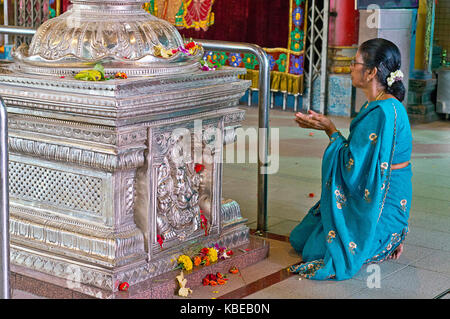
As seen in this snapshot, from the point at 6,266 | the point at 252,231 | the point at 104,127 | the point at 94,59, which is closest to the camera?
the point at 6,266

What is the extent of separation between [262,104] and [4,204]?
6.79ft

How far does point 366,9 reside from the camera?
7789 mm

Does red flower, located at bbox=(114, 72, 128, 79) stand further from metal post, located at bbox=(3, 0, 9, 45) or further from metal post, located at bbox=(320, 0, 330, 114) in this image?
metal post, located at bbox=(3, 0, 9, 45)

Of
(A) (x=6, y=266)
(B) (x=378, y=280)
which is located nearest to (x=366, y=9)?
(B) (x=378, y=280)

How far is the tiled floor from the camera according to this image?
356 centimetres

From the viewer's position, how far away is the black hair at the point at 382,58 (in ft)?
12.6

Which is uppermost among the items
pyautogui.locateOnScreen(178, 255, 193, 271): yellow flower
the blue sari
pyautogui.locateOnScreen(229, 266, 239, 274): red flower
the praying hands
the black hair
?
the black hair

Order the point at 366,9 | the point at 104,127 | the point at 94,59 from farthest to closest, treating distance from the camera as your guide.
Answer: the point at 366,9 → the point at 94,59 → the point at 104,127

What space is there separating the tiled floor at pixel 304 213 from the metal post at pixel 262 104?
0.66ft

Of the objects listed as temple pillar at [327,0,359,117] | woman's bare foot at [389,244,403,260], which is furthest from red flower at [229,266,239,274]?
temple pillar at [327,0,359,117]

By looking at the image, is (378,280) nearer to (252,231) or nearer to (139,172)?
(252,231)

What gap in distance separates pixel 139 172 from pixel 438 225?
212 centimetres

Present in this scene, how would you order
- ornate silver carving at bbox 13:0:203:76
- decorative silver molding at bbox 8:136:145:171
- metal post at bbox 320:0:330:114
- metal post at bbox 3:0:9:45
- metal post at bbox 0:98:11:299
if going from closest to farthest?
metal post at bbox 0:98:11:299 → decorative silver molding at bbox 8:136:145:171 → ornate silver carving at bbox 13:0:203:76 → metal post at bbox 320:0:330:114 → metal post at bbox 3:0:9:45

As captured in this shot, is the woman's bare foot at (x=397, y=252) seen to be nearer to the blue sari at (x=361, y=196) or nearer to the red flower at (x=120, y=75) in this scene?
the blue sari at (x=361, y=196)
